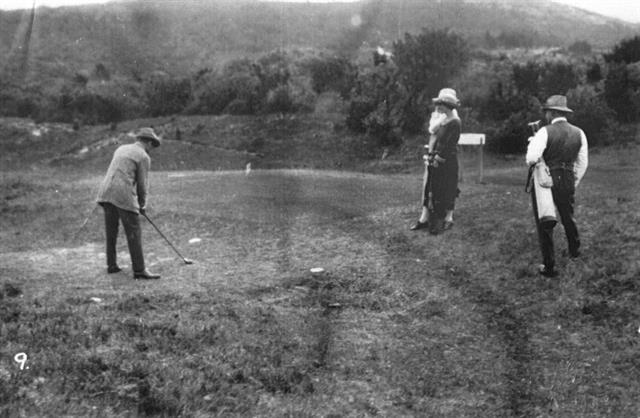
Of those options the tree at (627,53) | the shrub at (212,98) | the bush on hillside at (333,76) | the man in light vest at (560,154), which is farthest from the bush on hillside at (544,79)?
the man in light vest at (560,154)

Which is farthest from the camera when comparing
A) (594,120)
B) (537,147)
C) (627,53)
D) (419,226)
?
(627,53)

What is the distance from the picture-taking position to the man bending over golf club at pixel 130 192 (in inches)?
320

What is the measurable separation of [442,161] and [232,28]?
4444cm

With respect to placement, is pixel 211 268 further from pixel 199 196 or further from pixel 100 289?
pixel 199 196

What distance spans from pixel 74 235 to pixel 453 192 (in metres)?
6.29

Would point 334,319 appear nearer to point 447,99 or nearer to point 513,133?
point 447,99

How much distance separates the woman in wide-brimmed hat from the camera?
9547 millimetres

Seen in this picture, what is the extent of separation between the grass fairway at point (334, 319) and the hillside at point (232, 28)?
96.1ft

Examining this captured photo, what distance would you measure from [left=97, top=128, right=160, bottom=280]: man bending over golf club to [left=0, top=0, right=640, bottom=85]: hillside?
1219 inches

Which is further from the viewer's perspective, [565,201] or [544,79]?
[544,79]

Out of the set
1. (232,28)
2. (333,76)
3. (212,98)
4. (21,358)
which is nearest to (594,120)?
(333,76)

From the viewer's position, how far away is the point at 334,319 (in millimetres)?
6609

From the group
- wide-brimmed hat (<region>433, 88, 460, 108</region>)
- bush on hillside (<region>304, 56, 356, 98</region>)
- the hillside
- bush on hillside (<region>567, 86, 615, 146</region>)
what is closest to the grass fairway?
wide-brimmed hat (<region>433, 88, 460, 108</region>)

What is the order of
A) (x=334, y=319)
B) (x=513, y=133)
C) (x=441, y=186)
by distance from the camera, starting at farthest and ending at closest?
(x=513, y=133) → (x=441, y=186) → (x=334, y=319)
